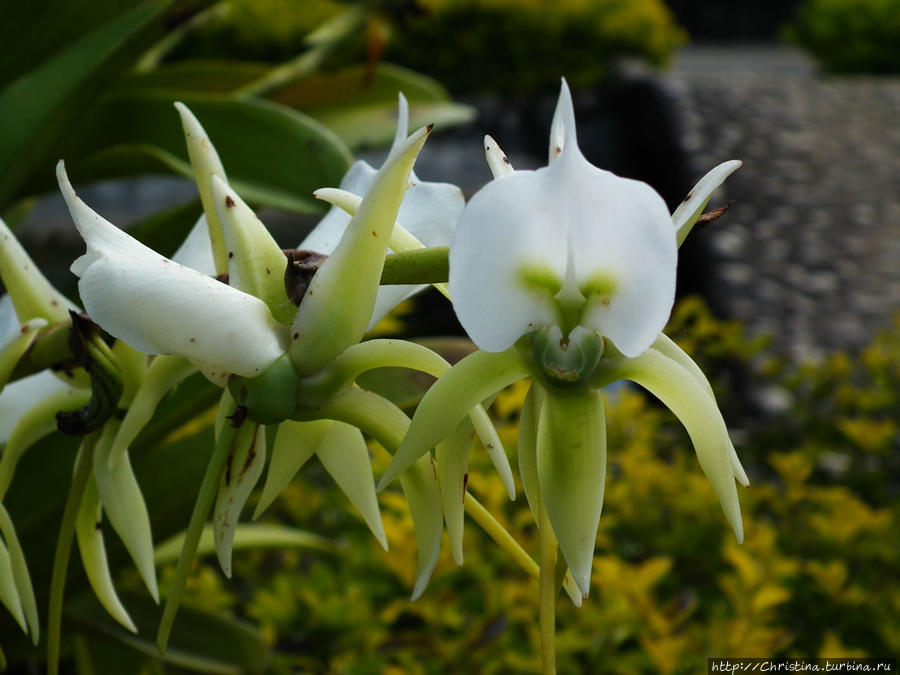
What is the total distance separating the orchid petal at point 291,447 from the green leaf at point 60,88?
569 mm

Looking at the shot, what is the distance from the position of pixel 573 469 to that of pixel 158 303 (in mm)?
134

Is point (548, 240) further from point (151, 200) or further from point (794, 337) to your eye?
point (151, 200)

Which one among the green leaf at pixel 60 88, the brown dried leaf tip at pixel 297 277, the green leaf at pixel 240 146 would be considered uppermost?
the brown dried leaf tip at pixel 297 277

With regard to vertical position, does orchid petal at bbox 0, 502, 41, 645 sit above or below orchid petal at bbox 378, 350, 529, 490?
below

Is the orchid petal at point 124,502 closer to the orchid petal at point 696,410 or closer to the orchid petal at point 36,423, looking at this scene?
the orchid petal at point 36,423

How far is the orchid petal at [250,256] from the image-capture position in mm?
318

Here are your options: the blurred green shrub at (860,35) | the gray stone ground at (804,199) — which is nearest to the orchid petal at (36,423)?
the gray stone ground at (804,199)


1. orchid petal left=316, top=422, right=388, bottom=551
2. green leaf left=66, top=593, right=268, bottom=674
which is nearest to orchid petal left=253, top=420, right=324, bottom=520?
orchid petal left=316, top=422, right=388, bottom=551

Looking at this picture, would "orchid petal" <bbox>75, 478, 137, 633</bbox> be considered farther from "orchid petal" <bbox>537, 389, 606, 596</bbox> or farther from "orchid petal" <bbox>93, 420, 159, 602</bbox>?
"orchid petal" <bbox>537, 389, 606, 596</bbox>

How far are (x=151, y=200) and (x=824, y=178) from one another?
10.7 feet

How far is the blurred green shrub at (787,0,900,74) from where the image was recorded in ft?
21.2

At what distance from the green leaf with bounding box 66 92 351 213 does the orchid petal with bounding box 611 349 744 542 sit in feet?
1.81

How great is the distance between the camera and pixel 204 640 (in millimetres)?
909

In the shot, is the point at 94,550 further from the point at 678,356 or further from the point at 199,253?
the point at 678,356
